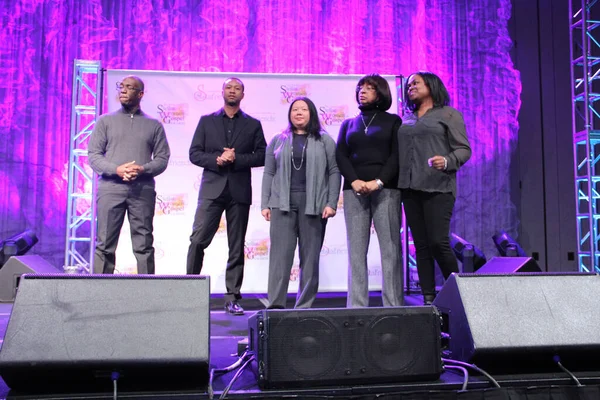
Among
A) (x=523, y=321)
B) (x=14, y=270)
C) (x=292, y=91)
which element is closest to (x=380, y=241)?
(x=523, y=321)

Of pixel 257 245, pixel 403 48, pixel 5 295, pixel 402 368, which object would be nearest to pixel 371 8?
pixel 403 48

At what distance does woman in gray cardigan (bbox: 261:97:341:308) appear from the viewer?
321 cm

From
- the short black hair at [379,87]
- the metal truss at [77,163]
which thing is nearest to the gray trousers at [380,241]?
the short black hair at [379,87]

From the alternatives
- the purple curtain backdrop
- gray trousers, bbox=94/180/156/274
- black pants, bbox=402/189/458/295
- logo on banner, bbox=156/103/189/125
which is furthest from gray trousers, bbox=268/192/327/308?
the purple curtain backdrop

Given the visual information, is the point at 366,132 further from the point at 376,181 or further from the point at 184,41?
the point at 184,41

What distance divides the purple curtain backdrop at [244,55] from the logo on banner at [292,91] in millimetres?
932

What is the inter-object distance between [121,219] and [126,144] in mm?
514

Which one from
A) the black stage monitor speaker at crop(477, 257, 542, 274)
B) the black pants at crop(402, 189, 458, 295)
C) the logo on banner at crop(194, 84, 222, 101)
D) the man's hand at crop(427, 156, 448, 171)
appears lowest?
the black stage monitor speaker at crop(477, 257, 542, 274)

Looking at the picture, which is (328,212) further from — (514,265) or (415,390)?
(415,390)

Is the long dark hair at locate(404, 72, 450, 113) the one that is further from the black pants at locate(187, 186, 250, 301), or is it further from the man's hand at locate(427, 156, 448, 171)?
the black pants at locate(187, 186, 250, 301)

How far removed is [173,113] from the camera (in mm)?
4977

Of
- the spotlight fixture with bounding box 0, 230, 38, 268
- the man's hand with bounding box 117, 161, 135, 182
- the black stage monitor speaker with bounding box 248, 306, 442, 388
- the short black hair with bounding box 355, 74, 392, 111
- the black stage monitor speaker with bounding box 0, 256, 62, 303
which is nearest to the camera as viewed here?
the black stage monitor speaker with bounding box 248, 306, 442, 388

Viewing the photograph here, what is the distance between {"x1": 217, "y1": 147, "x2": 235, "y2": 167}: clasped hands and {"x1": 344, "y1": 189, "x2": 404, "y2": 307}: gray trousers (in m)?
0.90

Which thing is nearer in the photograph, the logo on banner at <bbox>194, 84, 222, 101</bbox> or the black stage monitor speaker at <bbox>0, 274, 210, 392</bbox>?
the black stage monitor speaker at <bbox>0, 274, 210, 392</bbox>
